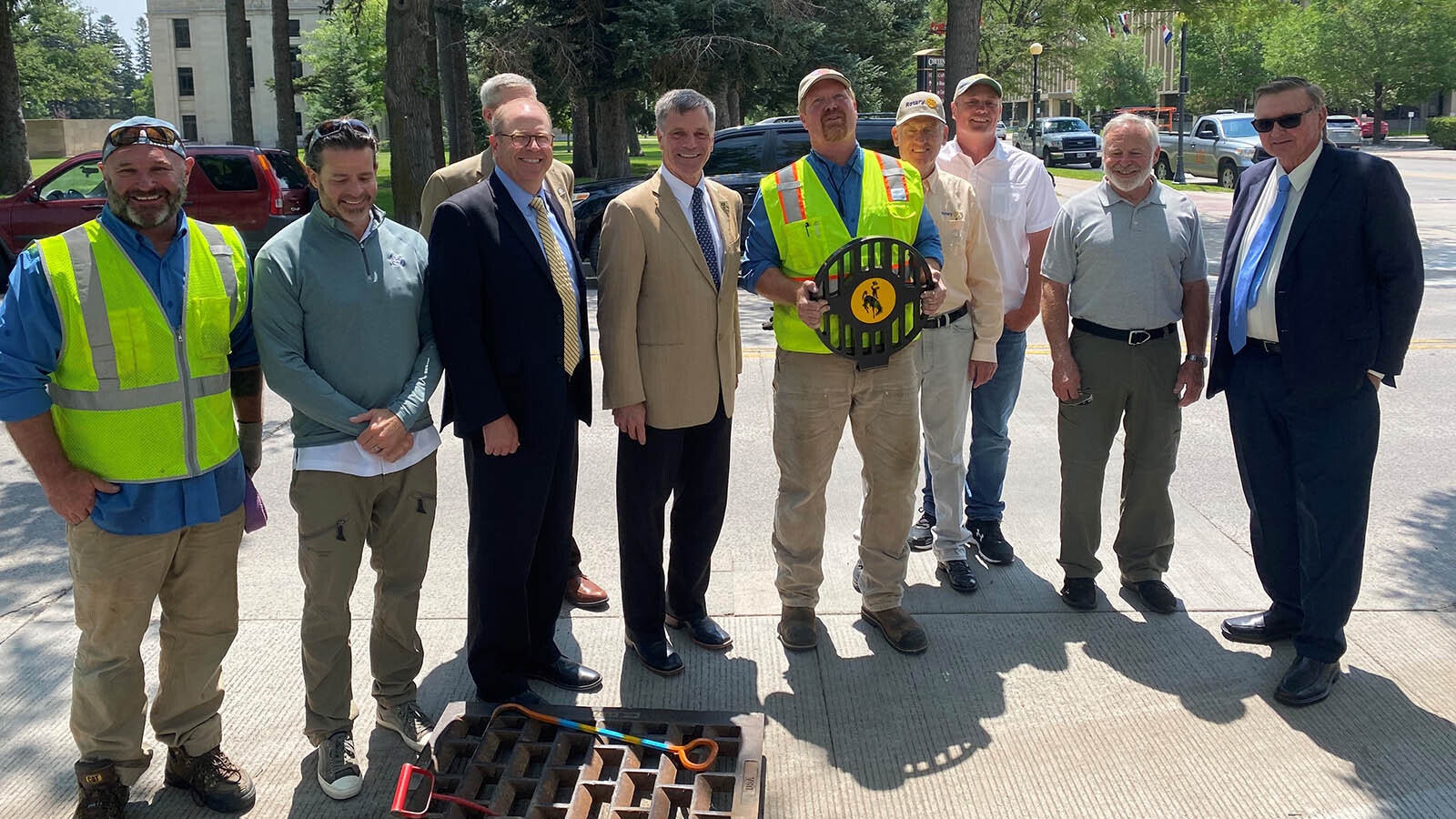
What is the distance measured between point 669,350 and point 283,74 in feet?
80.2

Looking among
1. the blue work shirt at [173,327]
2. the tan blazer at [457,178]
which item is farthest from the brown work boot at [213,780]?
the tan blazer at [457,178]

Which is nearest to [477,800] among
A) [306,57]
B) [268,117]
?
[306,57]

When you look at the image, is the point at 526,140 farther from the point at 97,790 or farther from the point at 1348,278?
the point at 1348,278

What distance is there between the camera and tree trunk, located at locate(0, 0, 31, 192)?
70.0ft

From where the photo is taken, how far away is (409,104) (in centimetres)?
1631

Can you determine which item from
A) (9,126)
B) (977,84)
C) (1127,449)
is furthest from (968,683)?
(9,126)

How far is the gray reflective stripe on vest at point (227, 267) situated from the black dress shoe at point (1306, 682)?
3684 mm

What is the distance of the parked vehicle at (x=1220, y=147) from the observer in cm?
2622

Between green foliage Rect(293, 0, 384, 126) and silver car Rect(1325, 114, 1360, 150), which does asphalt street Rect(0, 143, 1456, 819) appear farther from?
green foliage Rect(293, 0, 384, 126)

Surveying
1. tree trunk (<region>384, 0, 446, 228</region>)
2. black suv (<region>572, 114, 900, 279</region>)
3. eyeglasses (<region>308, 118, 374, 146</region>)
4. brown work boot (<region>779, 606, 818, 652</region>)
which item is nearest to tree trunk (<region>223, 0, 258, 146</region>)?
tree trunk (<region>384, 0, 446, 228</region>)

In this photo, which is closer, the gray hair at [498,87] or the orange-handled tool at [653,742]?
the orange-handled tool at [653,742]

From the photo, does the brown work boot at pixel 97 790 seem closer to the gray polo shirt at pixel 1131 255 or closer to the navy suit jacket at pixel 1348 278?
the gray polo shirt at pixel 1131 255

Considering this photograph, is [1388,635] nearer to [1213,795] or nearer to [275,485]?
[1213,795]

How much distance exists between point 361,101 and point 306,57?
18351 mm
